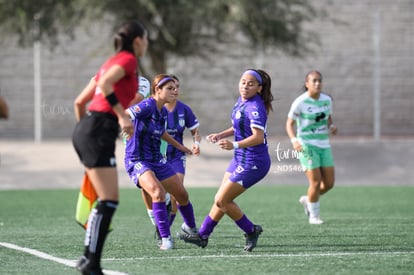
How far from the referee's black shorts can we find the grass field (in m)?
1.23

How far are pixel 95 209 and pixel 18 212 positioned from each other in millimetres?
8462

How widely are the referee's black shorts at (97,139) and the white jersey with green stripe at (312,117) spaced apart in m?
6.26

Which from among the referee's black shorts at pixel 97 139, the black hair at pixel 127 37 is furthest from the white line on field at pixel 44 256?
the black hair at pixel 127 37

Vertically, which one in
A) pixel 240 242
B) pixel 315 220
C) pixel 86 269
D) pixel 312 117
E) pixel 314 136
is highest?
pixel 86 269

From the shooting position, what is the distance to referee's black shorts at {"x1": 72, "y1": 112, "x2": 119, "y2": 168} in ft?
25.3

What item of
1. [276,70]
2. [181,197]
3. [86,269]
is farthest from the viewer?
[276,70]

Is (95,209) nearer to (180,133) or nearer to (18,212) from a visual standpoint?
(180,133)

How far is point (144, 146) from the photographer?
10.6m

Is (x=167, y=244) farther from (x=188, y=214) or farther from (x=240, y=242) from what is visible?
(x=240, y=242)

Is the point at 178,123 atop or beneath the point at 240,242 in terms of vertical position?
atop

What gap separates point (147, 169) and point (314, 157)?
3.84m

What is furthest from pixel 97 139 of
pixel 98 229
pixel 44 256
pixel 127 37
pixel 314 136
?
pixel 314 136

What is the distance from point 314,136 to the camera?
13.8 metres

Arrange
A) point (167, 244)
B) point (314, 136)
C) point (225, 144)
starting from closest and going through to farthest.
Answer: point (225, 144)
point (167, 244)
point (314, 136)
